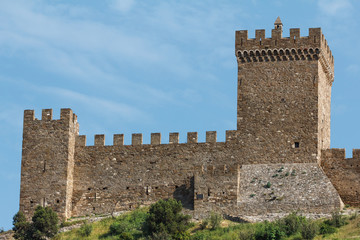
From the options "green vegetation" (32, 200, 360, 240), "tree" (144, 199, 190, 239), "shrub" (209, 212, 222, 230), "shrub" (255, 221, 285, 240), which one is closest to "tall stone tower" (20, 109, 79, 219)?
"green vegetation" (32, 200, 360, 240)

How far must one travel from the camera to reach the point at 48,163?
62.3 metres

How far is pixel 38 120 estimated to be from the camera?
63.2 metres

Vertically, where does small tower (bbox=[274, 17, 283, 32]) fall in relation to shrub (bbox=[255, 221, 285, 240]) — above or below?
above

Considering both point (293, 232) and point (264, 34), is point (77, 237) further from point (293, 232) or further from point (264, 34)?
point (264, 34)

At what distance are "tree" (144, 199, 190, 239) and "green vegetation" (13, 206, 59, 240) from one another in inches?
226

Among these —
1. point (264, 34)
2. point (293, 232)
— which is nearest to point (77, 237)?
point (293, 232)

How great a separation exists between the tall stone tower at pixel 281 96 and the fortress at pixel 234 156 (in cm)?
6

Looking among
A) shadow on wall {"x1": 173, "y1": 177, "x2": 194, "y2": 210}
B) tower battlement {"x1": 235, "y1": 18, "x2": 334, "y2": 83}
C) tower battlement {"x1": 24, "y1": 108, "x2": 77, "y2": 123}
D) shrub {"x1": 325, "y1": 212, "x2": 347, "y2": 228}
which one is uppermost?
tower battlement {"x1": 235, "y1": 18, "x2": 334, "y2": 83}

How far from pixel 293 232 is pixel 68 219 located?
1465 cm

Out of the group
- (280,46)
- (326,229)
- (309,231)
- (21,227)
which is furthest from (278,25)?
(21,227)

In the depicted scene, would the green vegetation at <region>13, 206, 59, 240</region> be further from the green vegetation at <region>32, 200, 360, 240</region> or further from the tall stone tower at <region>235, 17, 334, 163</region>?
the tall stone tower at <region>235, 17, 334, 163</region>

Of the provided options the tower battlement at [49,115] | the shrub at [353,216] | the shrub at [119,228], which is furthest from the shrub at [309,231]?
the tower battlement at [49,115]

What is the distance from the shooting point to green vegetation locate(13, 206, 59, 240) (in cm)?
5844

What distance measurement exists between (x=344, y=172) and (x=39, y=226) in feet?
58.9
